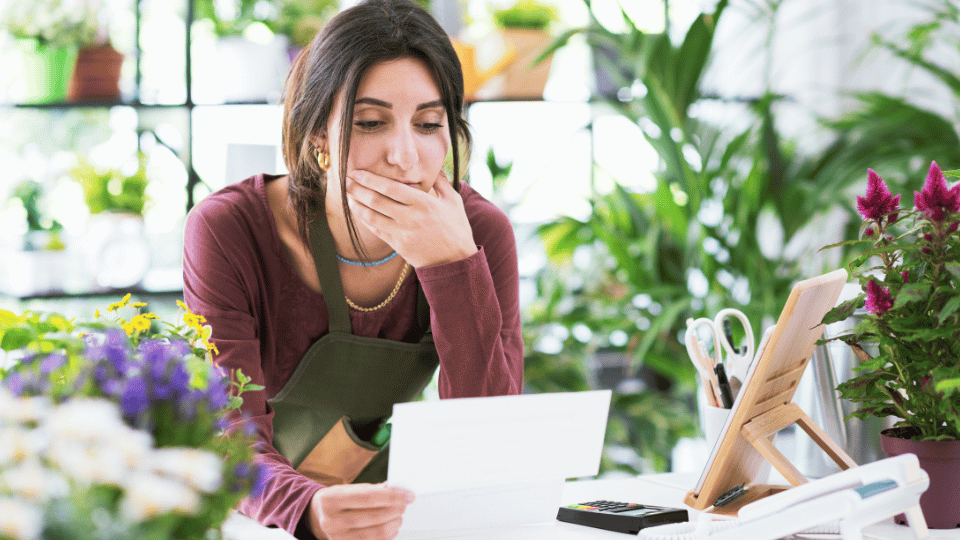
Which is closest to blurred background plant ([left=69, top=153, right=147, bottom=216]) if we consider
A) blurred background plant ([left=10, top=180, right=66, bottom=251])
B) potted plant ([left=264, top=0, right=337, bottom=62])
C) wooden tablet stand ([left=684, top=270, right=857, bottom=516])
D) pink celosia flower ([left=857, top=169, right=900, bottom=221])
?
blurred background plant ([left=10, top=180, right=66, bottom=251])

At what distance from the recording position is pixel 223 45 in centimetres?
224

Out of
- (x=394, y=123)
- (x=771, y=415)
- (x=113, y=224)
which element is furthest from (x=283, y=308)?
(x=113, y=224)

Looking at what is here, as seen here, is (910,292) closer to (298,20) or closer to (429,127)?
(429,127)

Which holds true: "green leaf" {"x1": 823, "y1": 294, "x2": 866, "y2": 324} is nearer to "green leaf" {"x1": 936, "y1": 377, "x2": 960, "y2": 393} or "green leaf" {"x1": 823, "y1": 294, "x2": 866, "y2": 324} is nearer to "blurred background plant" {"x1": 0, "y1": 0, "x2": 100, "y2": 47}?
"green leaf" {"x1": 936, "y1": 377, "x2": 960, "y2": 393}

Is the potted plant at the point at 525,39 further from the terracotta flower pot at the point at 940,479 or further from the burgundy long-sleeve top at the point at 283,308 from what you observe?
the terracotta flower pot at the point at 940,479

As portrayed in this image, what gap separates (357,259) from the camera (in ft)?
4.27

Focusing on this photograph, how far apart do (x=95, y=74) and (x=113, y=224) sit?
16.6 inches

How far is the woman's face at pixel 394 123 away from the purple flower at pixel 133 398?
72 centimetres

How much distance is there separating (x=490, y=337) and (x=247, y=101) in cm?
143

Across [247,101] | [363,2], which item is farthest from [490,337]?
[247,101]

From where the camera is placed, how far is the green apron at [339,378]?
1.24 metres

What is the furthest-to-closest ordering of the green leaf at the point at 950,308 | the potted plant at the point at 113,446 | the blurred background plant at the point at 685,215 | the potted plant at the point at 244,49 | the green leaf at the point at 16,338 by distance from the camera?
1. the potted plant at the point at 244,49
2. the blurred background plant at the point at 685,215
3. the green leaf at the point at 950,308
4. the green leaf at the point at 16,338
5. the potted plant at the point at 113,446

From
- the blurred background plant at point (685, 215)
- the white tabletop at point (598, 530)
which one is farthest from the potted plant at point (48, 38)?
the white tabletop at point (598, 530)

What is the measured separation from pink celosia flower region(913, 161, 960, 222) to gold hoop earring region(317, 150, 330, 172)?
0.79 meters
